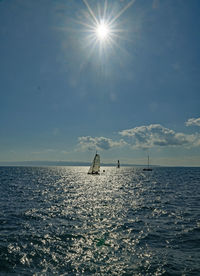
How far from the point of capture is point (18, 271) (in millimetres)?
12430

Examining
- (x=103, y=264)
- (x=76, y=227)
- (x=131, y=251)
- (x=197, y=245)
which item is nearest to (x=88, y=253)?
(x=103, y=264)

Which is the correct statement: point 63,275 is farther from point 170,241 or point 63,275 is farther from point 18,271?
point 170,241

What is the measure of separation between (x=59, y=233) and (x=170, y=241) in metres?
9.51

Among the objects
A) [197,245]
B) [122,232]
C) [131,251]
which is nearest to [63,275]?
[131,251]

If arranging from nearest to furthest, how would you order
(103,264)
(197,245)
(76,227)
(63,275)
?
(63,275)
(103,264)
(197,245)
(76,227)

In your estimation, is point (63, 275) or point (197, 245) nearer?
point (63, 275)

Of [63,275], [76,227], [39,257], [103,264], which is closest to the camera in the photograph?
[63,275]

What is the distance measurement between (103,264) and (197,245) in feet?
26.8

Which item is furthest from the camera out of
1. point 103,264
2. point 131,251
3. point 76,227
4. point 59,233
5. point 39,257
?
point 76,227

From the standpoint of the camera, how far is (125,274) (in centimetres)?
1210

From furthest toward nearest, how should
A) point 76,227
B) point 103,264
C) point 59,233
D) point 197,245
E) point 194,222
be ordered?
1. point 194,222
2. point 76,227
3. point 59,233
4. point 197,245
5. point 103,264

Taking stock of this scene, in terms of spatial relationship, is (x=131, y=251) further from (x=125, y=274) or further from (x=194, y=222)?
(x=194, y=222)

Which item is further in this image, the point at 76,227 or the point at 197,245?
the point at 76,227

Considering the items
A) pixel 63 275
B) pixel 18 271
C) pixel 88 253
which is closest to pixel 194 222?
pixel 88 253
